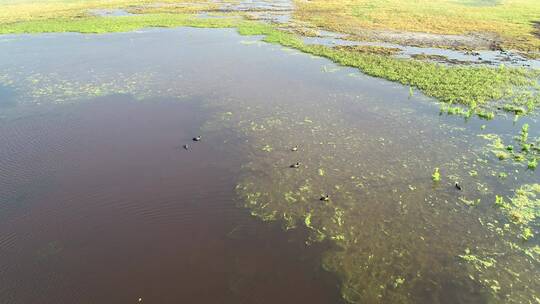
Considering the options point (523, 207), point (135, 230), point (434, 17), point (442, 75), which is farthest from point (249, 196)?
point (434, 17)

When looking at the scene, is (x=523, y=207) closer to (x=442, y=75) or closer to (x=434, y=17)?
(x=442, y=75)

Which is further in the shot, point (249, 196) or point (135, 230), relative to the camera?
point (249, 196)

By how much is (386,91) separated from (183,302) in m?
21.7

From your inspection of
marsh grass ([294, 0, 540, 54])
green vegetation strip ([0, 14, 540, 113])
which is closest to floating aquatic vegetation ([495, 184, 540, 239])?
green vegetation strip ([0, 14, 540, 113])

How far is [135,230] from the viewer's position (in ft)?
46.1

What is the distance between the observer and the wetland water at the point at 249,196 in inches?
470

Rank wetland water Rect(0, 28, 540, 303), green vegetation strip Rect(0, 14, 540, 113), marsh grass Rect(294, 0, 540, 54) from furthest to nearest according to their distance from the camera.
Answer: marsh grass Rect(294, 0, 540, 54), green vegetation strip Rect(0, 14, 540, 113), wetland water Rect(0, 28, 540, 303)

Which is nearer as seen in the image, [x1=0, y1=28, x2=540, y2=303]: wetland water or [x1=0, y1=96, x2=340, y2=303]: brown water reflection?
[x1=0, y1=96, x2=340, y2=303]: brown water reflection

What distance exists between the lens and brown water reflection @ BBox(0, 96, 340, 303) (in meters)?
11.7

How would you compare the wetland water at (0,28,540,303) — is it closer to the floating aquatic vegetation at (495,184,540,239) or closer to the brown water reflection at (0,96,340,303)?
the brown water reflection at (0,96,340,303)

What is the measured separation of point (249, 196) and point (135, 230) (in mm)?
4800

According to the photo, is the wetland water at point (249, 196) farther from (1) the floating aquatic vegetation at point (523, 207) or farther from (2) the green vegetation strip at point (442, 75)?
(2) the green vegetation strip at point (442, 75)

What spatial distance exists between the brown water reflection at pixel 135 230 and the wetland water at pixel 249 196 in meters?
0.06

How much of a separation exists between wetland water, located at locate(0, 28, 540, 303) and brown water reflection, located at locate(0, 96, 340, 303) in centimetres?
6
